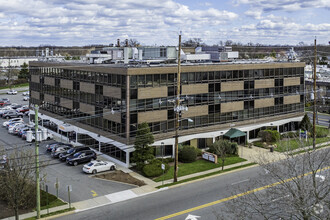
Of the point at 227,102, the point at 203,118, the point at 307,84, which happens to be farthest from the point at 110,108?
the point at 307,84

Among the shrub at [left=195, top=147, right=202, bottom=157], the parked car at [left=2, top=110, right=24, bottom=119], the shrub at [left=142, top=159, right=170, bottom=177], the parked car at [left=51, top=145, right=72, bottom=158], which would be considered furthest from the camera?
the parked car at [left=2, top=110, right=24, bottom=119]

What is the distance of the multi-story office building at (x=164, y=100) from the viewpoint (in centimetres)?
3931

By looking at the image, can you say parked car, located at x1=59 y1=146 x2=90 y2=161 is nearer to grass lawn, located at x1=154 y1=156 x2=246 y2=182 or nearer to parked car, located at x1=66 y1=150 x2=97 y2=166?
parked car, located at x1=66 y1=150 x2=97 y2=166

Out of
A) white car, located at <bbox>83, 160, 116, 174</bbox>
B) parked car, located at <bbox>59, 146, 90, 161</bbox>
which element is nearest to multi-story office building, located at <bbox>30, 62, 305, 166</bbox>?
white car, located at <bbox>83, 160, 116, 174</bbox>

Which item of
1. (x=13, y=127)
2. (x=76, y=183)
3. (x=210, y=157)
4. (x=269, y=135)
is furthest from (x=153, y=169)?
(x=13, y=127)

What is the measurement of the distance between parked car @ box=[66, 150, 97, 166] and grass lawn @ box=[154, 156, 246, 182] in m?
8.81

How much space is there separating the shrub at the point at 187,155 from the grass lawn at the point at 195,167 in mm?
587

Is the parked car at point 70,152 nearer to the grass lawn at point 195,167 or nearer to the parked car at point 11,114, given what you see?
the grass lawn at point 195,167

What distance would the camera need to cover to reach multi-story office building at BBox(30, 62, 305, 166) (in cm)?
3931

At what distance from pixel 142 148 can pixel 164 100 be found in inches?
269

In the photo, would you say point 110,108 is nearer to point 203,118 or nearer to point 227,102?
point 203,118

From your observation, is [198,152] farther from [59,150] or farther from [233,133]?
[59,150]

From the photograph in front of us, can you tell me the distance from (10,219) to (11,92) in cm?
8480

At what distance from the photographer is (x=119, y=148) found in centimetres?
3938
